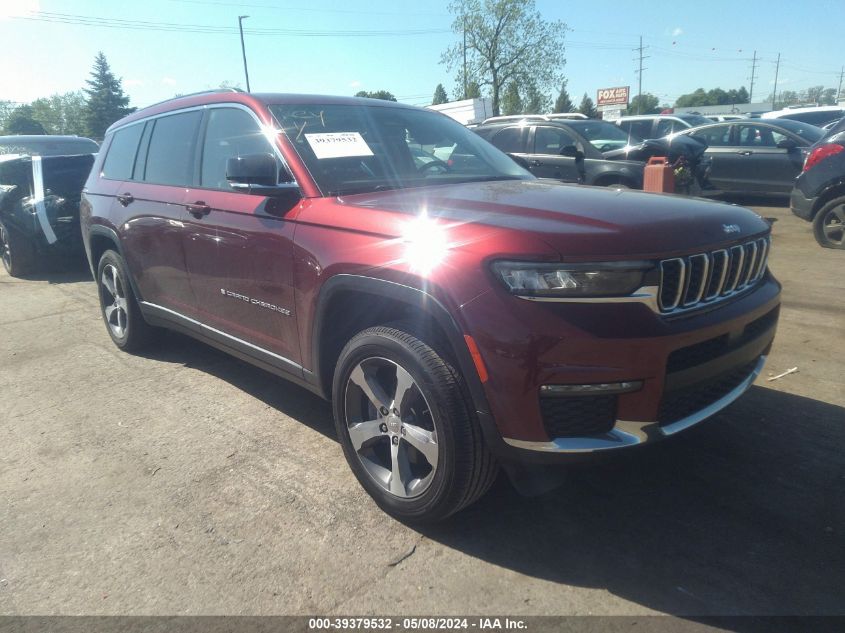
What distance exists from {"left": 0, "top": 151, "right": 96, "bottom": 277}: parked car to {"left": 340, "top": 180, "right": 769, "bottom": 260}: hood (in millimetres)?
7152

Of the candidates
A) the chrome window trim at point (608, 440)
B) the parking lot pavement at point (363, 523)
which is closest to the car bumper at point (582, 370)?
the chrome window trim at point (608, 440)

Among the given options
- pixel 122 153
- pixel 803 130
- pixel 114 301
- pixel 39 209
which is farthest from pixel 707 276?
pixel 803 130

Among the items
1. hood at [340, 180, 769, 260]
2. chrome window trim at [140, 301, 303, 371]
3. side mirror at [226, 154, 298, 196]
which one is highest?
side mirror at [226, 154, 298, 196]

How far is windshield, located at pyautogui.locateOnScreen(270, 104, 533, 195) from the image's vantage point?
10.3ft

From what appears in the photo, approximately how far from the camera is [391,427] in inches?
104

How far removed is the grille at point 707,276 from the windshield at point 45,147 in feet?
33.6

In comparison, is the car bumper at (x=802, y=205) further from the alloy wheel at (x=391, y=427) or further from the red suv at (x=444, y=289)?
the alloy wheel at (x=391, y=427)

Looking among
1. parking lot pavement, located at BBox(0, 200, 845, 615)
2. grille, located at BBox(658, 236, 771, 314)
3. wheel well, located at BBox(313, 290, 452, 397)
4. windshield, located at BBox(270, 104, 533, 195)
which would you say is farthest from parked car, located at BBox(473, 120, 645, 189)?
wheel well, located at BBox(313, 290, 452, 397)

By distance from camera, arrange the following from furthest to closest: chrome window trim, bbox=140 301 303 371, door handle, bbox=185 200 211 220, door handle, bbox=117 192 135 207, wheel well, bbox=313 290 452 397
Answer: door handle, bbox=117 192 135 207
door handle, bbox=185 200 211 220
chrome window trim, bbox=140 301 303 371
wheel well, bbox=313 290 452 397

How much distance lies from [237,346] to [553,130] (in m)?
7.69

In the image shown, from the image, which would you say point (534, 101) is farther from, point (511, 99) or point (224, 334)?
point (224, 334)

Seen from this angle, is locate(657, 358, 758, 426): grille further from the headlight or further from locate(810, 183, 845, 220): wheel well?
locate(810, 183, 845, 220): wheel well

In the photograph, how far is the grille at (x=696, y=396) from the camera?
224 cm

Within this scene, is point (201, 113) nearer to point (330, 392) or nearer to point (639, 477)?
point (330, 392)
